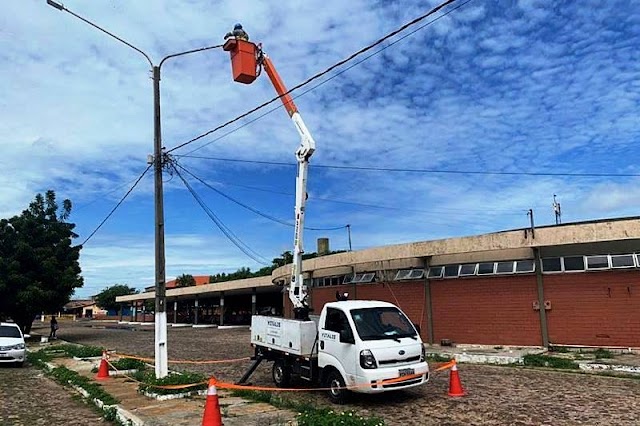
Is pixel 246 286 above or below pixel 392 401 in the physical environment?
above

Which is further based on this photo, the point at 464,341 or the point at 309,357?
the point at 464,341

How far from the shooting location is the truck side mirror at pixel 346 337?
10483 mm

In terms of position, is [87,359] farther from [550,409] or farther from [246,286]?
[246,286]

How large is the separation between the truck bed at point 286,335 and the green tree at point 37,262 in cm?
2298

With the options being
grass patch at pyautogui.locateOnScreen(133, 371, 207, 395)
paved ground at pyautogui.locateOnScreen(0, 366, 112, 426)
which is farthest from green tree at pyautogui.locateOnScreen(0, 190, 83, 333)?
grass patch at pyautogui.locateOnScreen(133, 371, 207, 395)

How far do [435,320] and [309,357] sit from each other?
10.7 meters

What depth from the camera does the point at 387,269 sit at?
76.9 ft

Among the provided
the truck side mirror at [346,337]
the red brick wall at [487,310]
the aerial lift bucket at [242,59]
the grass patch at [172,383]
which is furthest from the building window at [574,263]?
the grass patch at [172,383]

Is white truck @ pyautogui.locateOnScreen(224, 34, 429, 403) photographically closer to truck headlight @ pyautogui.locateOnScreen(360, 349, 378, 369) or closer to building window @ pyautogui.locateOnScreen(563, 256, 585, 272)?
truck headlight @ pyautogui.locateOnScreen(360, 349, 378, 369)

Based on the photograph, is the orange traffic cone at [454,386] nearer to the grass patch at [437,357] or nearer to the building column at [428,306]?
the grass patch at [437,357]

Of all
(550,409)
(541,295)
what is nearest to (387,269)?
(541,295)

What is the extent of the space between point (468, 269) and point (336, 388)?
36.3ft

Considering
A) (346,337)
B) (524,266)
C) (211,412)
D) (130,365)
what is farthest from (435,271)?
(211,412)

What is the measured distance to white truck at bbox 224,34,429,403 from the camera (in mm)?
10086
